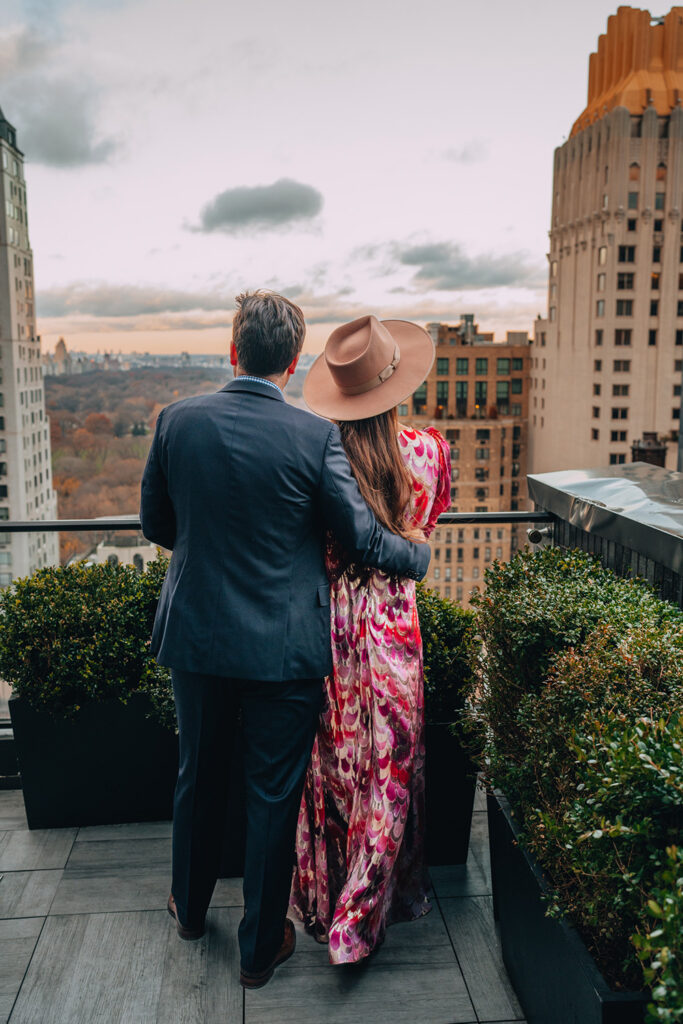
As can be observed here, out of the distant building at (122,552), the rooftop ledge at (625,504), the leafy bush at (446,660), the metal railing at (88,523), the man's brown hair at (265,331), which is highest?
the man's brown hair at (265,331)

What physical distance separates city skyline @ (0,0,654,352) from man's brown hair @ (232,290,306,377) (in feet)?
113

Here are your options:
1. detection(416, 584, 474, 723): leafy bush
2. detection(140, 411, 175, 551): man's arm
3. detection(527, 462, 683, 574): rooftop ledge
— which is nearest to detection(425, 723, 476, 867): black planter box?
detection(416, 584, 474, 723): leafy bush

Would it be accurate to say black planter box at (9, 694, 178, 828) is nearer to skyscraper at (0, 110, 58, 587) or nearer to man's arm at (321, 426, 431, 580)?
man's arm at (321, 426, 431, 580)

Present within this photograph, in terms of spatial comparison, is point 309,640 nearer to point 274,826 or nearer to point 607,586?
point 274,826

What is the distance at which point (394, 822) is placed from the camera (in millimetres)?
1793

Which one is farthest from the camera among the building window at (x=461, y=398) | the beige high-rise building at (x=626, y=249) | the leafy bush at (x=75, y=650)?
the building window at (x=461, y=398)

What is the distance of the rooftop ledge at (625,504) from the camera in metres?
1.97

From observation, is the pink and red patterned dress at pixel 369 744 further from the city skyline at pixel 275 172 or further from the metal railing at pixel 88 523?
the city skyline at pixel 275 172

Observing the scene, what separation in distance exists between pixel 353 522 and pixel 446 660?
70 centimetres

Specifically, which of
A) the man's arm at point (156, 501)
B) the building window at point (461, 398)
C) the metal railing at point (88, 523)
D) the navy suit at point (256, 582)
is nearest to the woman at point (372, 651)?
the navy suit at point (256, 582)

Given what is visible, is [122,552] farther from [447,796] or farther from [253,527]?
[447,796]

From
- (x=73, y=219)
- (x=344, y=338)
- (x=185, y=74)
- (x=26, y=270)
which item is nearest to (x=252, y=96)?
(x=185, y=74)

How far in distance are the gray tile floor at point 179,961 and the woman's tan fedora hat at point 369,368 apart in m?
1.30

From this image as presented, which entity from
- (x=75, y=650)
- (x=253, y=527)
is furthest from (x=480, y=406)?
(x=253, y=527)
